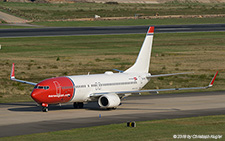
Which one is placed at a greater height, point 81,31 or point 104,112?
point 81,31

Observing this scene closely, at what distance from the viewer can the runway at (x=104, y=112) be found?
44312 millimetres

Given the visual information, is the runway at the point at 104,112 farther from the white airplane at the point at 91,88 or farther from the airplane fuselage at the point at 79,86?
the airplane fuselage at the point at 79,86

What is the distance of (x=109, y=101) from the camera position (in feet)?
171

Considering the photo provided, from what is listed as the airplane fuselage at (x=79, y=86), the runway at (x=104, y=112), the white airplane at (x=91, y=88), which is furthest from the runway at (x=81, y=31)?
the airplane fuselage at (x=79, y=86)

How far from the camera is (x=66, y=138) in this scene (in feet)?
123

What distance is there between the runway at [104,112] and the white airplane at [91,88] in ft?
4.44

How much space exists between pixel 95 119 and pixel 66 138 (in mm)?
10368

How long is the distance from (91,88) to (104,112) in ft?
9.72

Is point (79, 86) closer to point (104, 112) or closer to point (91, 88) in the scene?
point (91, 88)

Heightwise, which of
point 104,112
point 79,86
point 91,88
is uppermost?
point 79,86

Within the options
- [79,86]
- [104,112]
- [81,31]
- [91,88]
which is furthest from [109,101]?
[81,31]

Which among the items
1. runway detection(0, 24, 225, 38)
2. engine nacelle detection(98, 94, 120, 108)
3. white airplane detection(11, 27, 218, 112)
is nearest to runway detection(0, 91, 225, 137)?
engine nacelle detection(98, 94, 120, 108)

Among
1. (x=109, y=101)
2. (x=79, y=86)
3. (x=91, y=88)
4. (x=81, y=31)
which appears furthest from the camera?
(x=81, y=31)

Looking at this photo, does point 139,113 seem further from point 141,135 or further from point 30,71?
point 30,71
